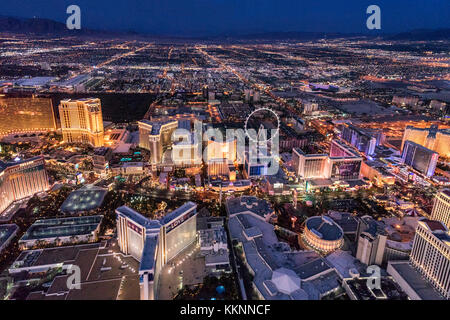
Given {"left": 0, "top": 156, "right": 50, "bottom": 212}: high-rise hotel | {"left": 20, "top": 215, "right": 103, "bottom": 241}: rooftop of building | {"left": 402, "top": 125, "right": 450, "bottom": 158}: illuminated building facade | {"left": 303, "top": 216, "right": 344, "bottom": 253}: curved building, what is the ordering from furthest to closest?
{"left": 402, "top": 125, "right": 450, "bottom": 158}: illuminated building facade < {"left": 0, "top": 156, "right": 50, "bottom": 212}: high-rise hotel < {"left": 20, "top": 215, "right": 103, "bottom": 241}: rooftop of building < {"left": 303, "top": 216, "right": 344, "bottom": 253}: curved building

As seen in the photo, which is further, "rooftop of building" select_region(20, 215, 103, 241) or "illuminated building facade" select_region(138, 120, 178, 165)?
"illuminated building facade" select_region(138, 120, 178, 165)

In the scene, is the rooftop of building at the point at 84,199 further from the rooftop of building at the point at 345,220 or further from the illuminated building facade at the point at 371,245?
the illuminated building facade at the point at 371,245

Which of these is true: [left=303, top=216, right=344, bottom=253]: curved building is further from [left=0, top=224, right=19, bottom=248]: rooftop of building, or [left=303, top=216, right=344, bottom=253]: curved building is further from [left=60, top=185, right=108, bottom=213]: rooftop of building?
[left=0, top=224, right=19, bottom=248]: rooftop of building

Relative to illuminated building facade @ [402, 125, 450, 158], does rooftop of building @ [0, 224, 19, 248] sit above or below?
below

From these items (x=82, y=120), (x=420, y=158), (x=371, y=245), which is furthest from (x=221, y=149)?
(x=420, y=158)

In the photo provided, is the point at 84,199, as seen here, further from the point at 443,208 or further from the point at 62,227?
the point at 443,208

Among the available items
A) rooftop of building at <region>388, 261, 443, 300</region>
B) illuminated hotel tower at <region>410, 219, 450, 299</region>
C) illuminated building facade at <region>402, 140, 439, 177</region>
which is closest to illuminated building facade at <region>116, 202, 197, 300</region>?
rooftop of building at <region>388, 261, 443, 300</region>

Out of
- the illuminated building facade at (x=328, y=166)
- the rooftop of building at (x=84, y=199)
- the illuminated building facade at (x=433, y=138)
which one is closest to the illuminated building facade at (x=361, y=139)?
the illuminated building facade at (x=433, y=138)
